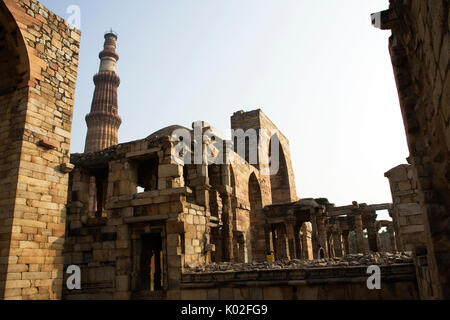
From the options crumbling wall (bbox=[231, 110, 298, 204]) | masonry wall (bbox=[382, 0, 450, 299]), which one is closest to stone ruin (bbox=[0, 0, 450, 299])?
masonry wall (bbox=[382, 0, 450, 299])

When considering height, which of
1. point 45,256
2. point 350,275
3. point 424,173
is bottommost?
point 350,275

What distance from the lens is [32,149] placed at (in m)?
8.84

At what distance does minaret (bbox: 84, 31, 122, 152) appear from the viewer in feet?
103

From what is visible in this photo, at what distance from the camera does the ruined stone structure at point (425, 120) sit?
2444mm

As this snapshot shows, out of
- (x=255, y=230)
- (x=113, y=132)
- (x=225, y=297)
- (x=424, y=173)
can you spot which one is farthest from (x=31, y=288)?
(x=113, y=132)

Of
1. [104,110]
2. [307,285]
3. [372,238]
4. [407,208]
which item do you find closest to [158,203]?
[307,285]

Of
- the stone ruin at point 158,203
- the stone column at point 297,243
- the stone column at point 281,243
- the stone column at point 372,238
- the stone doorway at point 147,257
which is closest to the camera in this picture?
the stone ruin at point 158,203

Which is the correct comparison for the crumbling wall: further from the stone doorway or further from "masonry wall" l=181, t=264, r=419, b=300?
"masonry wall" l=181, t=264, r=419, b=300

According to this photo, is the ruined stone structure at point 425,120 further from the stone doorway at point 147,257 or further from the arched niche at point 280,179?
the arched niche at point 280,179

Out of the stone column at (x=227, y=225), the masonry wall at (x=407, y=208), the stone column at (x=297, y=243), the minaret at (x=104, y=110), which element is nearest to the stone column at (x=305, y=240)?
the stone column at (x=297, y=243)

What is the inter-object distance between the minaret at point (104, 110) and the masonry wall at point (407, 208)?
27.5 meters

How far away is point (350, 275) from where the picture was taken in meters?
5.29

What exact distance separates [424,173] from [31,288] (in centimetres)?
884
